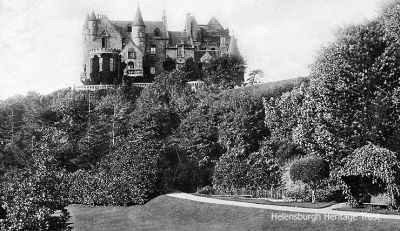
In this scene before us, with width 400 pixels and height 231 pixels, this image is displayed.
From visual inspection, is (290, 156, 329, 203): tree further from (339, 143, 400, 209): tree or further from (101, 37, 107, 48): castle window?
(101, 37, 107, 48): castle window

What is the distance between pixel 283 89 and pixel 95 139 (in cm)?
1646

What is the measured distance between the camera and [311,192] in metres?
30.5

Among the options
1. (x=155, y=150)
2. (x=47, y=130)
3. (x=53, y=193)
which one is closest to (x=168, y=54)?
(x=47, y=130)

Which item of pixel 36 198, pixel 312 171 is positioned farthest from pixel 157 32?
pixel 36 198

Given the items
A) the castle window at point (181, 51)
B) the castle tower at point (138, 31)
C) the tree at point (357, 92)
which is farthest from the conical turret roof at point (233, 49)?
the tree at point (357, 92)

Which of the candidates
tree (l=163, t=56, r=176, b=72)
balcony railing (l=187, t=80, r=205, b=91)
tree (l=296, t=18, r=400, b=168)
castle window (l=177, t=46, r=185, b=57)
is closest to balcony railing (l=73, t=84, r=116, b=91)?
balcony railing (l=187, t=80, r=205, b=91)

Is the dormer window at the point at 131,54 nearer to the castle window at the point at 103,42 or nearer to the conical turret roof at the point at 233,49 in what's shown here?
the castle window at the point at 103,42

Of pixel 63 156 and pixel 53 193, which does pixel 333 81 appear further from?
pixel 63 156

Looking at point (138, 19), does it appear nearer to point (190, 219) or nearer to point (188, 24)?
point (188, 24)

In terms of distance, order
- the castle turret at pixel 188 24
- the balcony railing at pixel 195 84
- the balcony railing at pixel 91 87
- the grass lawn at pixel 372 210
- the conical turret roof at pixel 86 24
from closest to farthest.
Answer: the grass lawn at pixel 372 210
the balcony railing at pixel 195 84
the balcony railing at pixel 91 87
the conical turret roof at pixel 86 24
the castle turret at pixel 188 24

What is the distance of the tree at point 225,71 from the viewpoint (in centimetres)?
5925

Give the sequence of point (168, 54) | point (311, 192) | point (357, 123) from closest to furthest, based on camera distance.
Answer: point (357, 123), point (311, 192), point (168, 54)

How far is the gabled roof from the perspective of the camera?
7257cm

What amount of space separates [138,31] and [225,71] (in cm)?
1585
